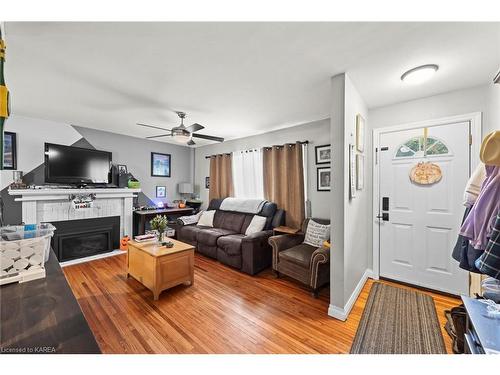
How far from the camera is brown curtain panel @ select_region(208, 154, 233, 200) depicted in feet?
15.8

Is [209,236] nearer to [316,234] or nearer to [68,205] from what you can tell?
[316,234]

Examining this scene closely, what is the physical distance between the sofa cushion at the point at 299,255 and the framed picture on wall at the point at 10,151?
4.34m

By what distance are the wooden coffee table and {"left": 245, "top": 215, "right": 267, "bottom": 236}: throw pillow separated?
47.4 inches

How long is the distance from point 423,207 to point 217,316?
2.73 m

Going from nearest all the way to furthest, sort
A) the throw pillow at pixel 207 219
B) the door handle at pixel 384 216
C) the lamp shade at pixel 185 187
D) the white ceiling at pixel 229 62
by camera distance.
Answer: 1. the white ceiling at pixel 229 62
2. the door handle at pixel 384 216
3. the throw pillow at pixel 207 219
4. the lamp shade at pixel 185 187

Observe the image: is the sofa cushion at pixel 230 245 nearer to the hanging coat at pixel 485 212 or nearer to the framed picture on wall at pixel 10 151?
the hanging coat at pixel 485 212

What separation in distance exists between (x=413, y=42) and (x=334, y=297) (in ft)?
7.53

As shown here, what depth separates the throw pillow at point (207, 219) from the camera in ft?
14.6

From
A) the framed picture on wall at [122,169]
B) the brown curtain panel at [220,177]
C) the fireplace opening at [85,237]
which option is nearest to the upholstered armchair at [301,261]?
the brown curtain panel at [220,177]

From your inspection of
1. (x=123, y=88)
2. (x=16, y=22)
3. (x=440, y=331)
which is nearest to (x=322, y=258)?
(x=440, y=331)

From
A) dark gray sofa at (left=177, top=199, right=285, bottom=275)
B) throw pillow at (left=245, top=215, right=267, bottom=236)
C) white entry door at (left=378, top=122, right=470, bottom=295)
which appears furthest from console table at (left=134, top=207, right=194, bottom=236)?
white entry door at (left=378, top=122, right=470, bottom=295)

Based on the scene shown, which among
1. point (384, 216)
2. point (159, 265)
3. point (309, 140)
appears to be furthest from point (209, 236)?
point (384, 216)

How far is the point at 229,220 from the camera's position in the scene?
167 inches

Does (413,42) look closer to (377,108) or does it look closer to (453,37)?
(453,37)
